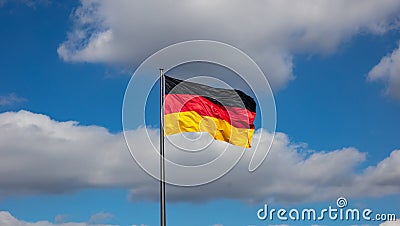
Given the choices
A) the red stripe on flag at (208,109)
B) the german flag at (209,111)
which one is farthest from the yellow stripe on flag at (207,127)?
the red stripe on flag at (208,109)

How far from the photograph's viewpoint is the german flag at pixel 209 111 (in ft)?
171

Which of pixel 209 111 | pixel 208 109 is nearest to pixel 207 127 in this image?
pixel 209 111

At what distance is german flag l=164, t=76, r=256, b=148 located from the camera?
52.2 meters

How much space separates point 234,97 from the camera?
56.4 m

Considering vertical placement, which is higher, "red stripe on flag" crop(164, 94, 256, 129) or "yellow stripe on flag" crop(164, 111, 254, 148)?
"red stripe on flag" crop(164, 94, 256, 129)

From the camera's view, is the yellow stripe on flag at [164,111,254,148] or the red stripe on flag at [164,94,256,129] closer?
the yellow stripe on flag at [164,111,254,148]

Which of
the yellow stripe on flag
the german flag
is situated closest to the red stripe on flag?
the german flag

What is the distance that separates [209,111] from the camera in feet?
180

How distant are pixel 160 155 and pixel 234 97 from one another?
29.7 ft

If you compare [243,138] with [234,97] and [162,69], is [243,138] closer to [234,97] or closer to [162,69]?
[234,97]

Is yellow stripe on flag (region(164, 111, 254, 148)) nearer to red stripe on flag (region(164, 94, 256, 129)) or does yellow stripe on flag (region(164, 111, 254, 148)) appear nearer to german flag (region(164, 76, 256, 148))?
german flag (region(164, 76, 256, 148))

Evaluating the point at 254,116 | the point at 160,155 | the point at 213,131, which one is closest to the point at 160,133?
the point at 160,155

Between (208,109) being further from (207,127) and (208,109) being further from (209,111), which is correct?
(207,127)

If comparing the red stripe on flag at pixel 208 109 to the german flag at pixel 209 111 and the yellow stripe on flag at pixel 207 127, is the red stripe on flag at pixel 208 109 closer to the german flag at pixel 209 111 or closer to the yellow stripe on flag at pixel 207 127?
the german flag at pixel 209 111
